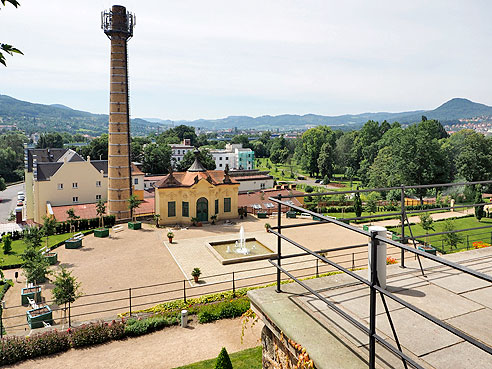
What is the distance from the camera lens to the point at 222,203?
35438 millimetres

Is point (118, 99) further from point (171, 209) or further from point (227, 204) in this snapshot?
point (227, 204)

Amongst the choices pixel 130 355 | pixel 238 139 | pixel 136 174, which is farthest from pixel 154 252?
pixel 238 139

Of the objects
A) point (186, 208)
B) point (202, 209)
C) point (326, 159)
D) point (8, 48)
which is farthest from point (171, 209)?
point (326, 159)

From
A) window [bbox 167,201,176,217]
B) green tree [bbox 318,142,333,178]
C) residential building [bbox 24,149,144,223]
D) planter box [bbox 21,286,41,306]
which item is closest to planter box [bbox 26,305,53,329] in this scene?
planter box [bbox 21,286,41,306]

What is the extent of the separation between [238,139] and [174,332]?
154 meters

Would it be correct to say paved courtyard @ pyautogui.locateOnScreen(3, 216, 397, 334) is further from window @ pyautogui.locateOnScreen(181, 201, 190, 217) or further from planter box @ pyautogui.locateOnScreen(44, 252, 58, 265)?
window @ pyautogui.locateOnScreen(181, 201, 190, 217)

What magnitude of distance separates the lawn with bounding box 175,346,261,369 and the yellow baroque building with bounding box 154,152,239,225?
2238 cm

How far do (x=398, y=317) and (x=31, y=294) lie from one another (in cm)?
1782

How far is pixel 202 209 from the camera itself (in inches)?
1355

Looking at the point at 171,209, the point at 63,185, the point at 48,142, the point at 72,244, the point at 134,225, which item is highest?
the point at 48,142

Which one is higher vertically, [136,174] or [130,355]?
[136,174]

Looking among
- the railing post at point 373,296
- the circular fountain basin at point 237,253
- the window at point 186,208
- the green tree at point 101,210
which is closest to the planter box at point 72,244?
the green tree at point 101,210

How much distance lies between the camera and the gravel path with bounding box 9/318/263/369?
11.4 metres

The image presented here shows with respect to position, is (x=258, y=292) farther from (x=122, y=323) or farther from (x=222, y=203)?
(x=222, y=203)
